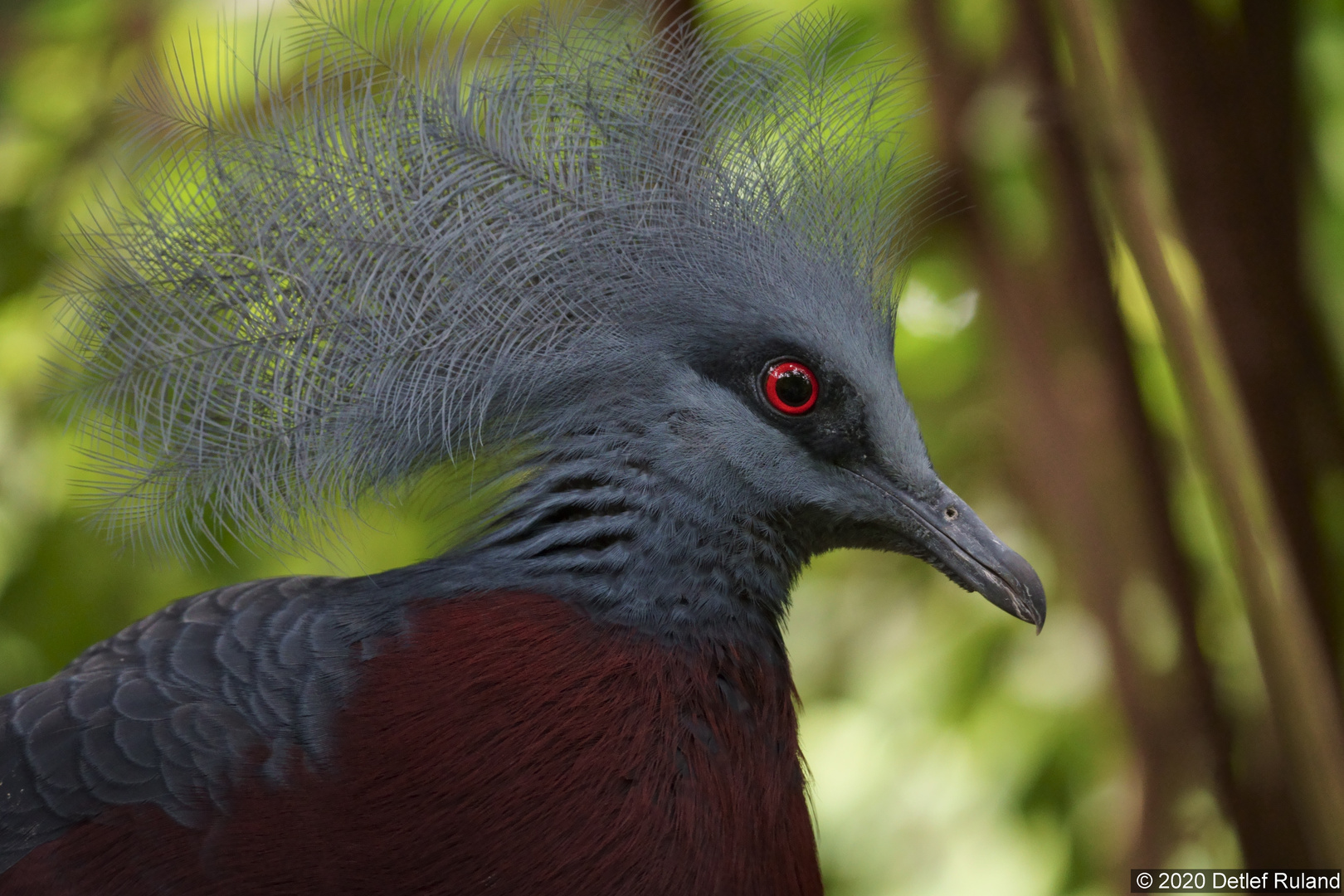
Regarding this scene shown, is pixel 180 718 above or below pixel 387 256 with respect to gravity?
below

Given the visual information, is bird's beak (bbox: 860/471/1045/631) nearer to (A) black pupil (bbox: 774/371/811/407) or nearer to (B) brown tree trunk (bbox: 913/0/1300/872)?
(A) black pupil (bbox: 774/371/811/407)

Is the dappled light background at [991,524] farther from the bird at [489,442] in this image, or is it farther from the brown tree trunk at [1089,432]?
the bird at [489,442]

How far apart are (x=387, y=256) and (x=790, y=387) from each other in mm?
511

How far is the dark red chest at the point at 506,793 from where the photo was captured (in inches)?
47.3

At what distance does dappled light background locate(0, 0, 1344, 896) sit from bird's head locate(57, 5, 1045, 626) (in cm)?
19

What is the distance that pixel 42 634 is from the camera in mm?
2549

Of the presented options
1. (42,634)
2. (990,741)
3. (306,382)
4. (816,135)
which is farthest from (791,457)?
(42,634)

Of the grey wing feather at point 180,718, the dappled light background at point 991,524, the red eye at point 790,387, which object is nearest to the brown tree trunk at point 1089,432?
the dappled light background at point 991,524

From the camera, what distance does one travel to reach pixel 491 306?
1343 millimetres

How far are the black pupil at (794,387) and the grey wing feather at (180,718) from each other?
605 millimetres

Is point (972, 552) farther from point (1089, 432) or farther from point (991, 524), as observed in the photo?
point (991, 524)

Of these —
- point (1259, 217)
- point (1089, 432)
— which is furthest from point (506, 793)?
point (1259, 217)

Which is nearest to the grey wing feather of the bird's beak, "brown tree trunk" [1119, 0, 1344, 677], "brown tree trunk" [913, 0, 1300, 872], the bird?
the bird

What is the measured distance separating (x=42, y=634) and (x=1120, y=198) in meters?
2.39
